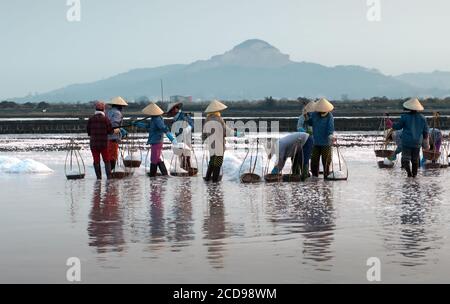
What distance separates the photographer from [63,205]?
45.5ft

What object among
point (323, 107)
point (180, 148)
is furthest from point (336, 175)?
point (180, 148)

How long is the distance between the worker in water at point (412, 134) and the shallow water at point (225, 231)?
84 centimetres

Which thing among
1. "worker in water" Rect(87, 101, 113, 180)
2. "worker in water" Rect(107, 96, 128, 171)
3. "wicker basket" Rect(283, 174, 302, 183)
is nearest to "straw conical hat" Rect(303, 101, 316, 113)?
"wicker basket" Rect(283, 174, 302, 183)

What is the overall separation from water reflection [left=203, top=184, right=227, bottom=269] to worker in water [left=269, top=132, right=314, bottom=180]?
2.32 meters

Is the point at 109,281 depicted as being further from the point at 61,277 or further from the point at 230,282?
the point at 230,282

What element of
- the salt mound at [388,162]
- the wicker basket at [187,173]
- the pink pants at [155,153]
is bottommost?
the salt mound at [388,162]

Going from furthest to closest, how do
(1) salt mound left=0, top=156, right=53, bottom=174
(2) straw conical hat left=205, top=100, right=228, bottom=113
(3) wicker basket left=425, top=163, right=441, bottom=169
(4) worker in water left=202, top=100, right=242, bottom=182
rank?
(3) wicker basket left=425, top=163, right=441, bottom=169
(1) salt mound left=0, top=156, right=53, bottom=174
(2) straw conical hat left=205, top=100, right=228, bottom=113
(4) worker in water left=202, top=100, right=242, bottom=182

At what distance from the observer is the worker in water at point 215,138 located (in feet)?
58.5

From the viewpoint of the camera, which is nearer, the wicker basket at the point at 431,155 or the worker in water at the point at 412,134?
the worker in water at the point at 412,134

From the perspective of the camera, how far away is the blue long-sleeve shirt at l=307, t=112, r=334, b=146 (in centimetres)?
1803

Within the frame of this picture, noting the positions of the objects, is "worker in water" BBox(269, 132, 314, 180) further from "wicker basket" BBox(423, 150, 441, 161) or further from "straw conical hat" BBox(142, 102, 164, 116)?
"wicker basket" BBox(423, 150, 441, 161)

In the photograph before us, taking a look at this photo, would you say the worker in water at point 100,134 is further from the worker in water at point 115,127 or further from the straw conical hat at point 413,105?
the straw conical hat at point 413,105

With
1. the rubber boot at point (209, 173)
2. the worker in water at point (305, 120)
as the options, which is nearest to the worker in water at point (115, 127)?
Result: the rubber boot at point (209, 173)
